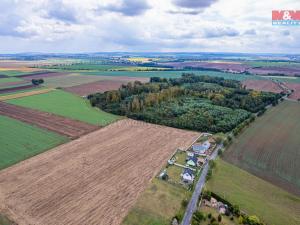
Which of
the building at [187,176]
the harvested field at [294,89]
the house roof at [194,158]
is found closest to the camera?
the building at [187,176]

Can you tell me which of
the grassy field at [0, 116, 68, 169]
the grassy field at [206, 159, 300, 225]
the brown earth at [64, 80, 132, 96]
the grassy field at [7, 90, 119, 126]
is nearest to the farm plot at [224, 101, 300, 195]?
the grassy field at [206, 159, 300, 225]

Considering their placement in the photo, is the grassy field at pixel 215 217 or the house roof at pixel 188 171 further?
the house roof at pixel 188 171

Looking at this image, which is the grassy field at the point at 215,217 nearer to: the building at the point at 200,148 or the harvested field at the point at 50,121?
the building at the point at 200,148

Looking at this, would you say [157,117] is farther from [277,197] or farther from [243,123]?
[277,197]

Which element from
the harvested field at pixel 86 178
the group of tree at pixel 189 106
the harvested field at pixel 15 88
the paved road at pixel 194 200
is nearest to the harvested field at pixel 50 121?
the harvested field at pixel 86 178

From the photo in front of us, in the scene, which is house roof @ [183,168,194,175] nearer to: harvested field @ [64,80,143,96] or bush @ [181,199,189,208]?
bush @ [181,199,189,208]

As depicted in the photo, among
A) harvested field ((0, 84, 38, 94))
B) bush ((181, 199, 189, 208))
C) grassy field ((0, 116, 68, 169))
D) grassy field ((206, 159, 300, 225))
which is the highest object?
harvested field ((0, 84, 38, 94))
